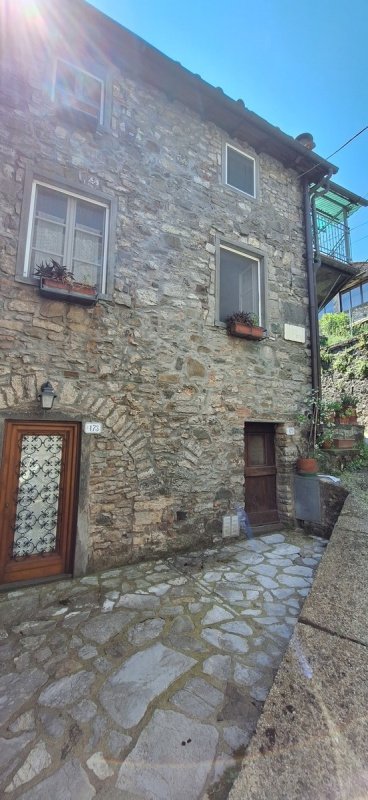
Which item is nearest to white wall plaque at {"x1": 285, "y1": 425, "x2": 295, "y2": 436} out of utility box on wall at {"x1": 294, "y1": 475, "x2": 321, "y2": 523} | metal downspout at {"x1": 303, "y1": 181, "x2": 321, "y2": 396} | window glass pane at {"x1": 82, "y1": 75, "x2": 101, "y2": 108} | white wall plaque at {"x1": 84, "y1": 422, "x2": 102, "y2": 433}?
utility box on wall at {"x1": 294, "y1": 475, "x2": 321, "y2": 523}

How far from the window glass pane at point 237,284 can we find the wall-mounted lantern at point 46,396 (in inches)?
113

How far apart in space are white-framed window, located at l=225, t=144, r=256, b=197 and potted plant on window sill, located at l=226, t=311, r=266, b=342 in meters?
2.30

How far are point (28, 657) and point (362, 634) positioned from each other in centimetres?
221

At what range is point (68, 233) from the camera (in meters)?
3.97

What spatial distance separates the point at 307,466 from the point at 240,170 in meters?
5.23

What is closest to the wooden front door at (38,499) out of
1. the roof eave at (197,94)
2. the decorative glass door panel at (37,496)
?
the decorative glass door panel at (37,496)

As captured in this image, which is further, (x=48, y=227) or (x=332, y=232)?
(x=332, y=232)

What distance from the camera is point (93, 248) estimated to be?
13.6 feet

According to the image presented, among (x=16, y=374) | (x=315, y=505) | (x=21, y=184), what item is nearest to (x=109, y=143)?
(x=21, y=184)

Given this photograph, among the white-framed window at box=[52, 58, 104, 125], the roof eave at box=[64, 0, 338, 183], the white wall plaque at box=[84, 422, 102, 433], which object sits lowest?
the white wall plaque at box=[84, 422, 102, 433]

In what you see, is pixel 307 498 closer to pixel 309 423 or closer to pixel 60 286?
pixel 309 423

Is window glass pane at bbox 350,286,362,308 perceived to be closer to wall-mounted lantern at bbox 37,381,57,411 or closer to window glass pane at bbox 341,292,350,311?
window glass pane at bbox 341,292,350,311

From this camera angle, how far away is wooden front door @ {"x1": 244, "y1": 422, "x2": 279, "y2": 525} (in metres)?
5.26

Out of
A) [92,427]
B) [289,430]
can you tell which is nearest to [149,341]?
[92,427]
